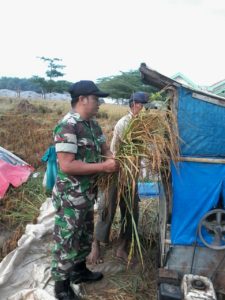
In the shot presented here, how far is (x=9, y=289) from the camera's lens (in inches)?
126

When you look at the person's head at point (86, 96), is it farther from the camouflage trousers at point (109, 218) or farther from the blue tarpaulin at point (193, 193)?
the camouflage trousers at point (109, 218)

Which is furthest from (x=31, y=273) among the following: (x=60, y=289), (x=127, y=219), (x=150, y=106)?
(x=150, y=106)

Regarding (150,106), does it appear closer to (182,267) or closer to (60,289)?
(182,267)

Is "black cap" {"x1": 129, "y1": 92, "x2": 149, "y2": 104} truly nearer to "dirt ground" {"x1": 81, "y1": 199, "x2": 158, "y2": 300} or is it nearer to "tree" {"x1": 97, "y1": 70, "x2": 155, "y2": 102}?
"dirt ground" {"x1": 81, "y1": 199, "x2": 158, "y2": 300}

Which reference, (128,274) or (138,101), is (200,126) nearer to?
(138,101)

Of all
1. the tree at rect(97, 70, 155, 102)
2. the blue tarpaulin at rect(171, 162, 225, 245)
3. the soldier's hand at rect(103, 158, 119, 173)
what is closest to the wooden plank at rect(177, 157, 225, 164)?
the blue tarpaulin at rect(171, 162, 225, 245)

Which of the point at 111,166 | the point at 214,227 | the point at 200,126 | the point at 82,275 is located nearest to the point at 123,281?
the point at 82,275

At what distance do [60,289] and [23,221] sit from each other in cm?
205

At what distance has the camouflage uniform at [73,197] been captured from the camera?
9.07ft

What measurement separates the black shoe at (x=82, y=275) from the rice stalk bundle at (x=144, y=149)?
0.72 meters

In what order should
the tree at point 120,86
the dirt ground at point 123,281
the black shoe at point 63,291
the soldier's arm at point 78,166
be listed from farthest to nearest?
the tree at point 120,86, the dirt ground at point 123,281, the black shoe at point 63,291, the soldier's arm at point 78,166

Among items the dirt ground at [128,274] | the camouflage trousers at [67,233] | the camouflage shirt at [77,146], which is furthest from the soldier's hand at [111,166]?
the dirt ground at [128,274]

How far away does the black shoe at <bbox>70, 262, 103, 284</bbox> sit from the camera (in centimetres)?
325

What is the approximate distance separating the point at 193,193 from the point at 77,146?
1056 millimetres
